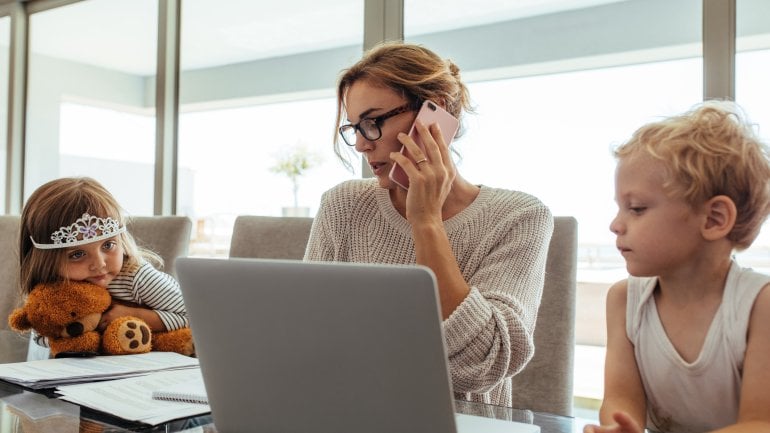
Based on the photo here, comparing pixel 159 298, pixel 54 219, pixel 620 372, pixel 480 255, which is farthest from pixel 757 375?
pixel 54 219

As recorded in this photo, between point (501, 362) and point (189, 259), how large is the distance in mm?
602

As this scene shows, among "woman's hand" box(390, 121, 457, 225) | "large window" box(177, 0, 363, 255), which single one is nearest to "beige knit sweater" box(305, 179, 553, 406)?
"woman's hand" box(390, 121, 457, 225)

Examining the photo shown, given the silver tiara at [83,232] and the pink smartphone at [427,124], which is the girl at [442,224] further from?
the silver tiara at [83,232]

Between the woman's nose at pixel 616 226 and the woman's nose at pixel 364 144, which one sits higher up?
the woman's nose at pixel 364 144

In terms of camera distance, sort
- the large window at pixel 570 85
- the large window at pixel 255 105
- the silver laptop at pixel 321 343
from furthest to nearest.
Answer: the large window at pixel 255 105
the large window at pixel 570 85
the silver laptop at pixel 321 343

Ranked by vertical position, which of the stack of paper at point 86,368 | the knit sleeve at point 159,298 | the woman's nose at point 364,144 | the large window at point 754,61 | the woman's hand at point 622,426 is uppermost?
the large window at point 754,61

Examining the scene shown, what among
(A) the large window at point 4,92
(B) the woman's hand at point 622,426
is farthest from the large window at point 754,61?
(A) the large window at point 4,92

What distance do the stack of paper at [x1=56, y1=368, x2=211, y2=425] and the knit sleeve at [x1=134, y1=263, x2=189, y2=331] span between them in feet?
1.10

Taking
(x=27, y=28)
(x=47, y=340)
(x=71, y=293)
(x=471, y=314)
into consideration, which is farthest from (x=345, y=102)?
(x=27, y=28)

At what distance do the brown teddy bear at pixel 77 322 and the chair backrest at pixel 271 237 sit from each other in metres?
0.43

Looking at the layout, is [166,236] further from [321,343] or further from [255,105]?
[255,105]

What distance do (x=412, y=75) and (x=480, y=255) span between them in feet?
1.27

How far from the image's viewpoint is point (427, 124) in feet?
4.41

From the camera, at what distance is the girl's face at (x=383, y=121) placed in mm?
1359
